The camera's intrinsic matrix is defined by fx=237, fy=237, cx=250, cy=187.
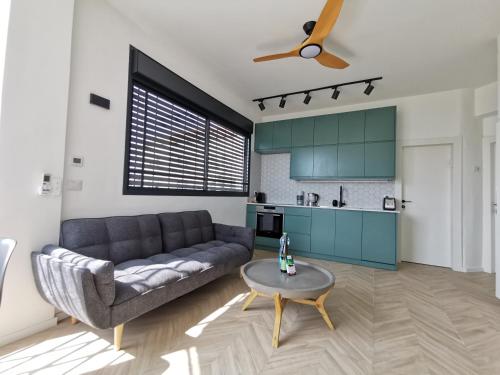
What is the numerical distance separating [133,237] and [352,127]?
12.8 feet

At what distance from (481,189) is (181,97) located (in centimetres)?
484

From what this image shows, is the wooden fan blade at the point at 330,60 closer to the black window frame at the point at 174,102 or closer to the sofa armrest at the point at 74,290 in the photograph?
the black window frame at the point at 174,102

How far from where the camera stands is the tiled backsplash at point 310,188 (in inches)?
171

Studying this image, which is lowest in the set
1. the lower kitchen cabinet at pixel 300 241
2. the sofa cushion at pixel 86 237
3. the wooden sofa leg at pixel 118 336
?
the wooden sofa leg at pixel 118 336

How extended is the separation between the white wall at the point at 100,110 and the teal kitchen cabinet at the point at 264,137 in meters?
2.64

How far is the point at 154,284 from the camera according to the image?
5.89 feet

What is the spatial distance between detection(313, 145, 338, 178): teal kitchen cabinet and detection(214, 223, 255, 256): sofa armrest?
203cm

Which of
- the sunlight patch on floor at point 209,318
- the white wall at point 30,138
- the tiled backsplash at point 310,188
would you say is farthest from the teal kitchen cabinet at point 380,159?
the white wall at point 30,138

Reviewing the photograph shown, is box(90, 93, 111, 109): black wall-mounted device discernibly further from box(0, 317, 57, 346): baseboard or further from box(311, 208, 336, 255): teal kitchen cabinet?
box(311, 208, 336, 255): teal kitchen cabinet

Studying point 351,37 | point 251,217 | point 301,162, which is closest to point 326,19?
point 351,37

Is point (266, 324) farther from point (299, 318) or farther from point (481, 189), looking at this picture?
point (481, 189)

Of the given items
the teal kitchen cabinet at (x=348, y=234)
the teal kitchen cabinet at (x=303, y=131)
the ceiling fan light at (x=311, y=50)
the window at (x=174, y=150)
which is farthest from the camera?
the teal kitchen cabinet at (x=303, y=131)

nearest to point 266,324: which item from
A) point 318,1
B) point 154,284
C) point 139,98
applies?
point 154,284

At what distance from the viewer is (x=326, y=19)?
1984 mm
